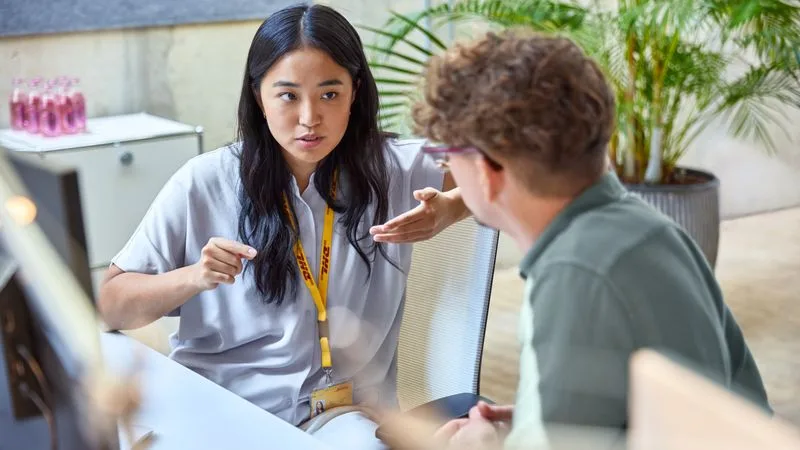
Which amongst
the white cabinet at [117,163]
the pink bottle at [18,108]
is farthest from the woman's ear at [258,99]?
the pink bottle at [18,108]

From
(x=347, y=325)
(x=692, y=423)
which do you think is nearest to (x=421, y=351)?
(x=347, y=325)

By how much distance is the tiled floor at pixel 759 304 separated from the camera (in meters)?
3.80

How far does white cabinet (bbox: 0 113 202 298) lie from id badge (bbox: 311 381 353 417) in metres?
1.90

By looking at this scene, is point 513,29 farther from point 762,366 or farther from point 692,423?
point 762,366

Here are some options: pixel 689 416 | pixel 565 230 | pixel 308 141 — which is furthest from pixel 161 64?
pixel 689 416

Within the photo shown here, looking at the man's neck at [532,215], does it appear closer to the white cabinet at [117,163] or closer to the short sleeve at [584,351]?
the short sleeve at [584,351]

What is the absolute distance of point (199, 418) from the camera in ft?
5.50

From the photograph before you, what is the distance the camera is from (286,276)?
200cm

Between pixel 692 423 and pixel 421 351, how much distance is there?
1541mm

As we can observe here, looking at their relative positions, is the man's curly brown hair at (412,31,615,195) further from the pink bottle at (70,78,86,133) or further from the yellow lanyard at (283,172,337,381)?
the pink bottle at (70,78,86,133)

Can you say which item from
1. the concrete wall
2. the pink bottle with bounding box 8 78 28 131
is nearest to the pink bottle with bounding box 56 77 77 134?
the pink bottle with bounding box 8 78 28 131

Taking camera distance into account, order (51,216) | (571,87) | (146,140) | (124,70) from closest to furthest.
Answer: (51,216) < (571,87) < (146,140) < (124,70)

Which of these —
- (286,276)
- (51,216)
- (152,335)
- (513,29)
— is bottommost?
(152,335)

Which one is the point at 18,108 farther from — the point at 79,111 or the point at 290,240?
the point at 290,240
